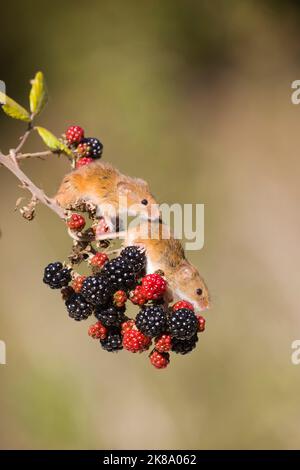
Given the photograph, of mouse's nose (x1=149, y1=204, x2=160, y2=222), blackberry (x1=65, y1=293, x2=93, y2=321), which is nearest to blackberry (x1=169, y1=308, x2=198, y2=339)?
blackberry (x1=65, y1=293, x2=93, y2=321)

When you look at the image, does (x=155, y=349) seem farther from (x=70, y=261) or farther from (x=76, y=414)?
(x=76, y=414)

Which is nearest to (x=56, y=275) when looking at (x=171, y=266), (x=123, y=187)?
(x=171, y=266)

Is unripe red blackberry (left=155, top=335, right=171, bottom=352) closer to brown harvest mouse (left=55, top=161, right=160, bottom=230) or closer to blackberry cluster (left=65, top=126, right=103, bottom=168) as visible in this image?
blackberry cluster (left=65, top=126, right=103, bottom=168)

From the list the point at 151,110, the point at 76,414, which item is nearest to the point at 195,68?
the point at 151,110

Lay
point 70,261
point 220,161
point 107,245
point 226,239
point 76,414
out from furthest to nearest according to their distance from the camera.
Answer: point 220,161 → point 226,239 → point 76,414 → point 107,245 → point 70,261

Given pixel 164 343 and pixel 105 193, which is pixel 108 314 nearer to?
pixel 164 343
